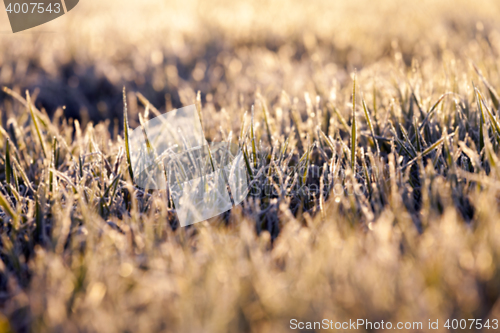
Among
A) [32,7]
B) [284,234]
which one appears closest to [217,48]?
[32,7]

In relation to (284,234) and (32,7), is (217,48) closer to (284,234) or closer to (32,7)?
(32,7)

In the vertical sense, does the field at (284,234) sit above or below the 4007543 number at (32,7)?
below

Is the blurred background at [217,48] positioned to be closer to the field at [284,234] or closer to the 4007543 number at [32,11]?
the 4007543 number at [32,11]

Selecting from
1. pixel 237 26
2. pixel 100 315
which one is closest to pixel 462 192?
pixel 100 315

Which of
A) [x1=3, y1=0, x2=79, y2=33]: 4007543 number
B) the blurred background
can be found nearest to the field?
the blurred background

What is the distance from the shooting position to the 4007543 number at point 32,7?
3.62 metres

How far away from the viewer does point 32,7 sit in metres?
3.68

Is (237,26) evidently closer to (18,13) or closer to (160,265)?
(18,13)

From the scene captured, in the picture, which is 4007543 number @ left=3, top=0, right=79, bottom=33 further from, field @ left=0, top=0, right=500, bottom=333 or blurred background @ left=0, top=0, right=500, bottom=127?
field @ left=0, top=0, right=500, bottom=333

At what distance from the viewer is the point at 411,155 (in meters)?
1.24

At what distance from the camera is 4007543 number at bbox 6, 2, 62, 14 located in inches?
143

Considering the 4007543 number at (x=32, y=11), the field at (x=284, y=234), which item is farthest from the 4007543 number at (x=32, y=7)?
the field at (x=284, y=234)

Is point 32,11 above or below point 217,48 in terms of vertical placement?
above

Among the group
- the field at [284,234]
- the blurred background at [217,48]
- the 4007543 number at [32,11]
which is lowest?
the field at [284,234]
